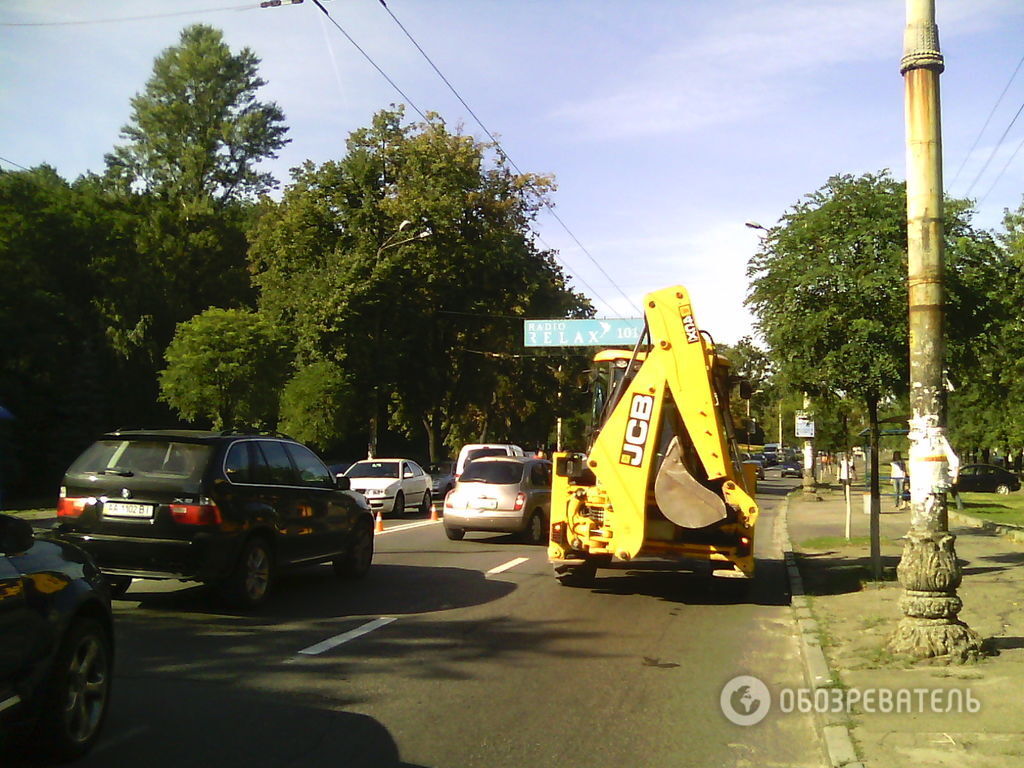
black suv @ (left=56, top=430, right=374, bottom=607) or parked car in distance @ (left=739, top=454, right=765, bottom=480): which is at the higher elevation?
parked car in distance @ (left=739, top=454, right=765, bottom=480)

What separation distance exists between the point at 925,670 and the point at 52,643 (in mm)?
6036

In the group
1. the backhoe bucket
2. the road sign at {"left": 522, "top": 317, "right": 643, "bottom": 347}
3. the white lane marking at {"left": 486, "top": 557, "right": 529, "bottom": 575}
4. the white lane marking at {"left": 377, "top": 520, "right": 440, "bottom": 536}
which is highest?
the road sign at {"left": 522, "top": 317, "right": 643, "bottom": 347}

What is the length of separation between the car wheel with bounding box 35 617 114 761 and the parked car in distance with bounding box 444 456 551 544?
12.8 meters

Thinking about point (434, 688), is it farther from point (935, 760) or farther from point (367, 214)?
point (367, 214)

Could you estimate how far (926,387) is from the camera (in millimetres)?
8156

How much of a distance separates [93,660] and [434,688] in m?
2.58


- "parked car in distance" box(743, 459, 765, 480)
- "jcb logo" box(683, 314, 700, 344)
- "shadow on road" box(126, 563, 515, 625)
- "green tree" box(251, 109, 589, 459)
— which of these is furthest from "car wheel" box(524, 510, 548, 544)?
"green tree" box(251, 109, 589, 459)

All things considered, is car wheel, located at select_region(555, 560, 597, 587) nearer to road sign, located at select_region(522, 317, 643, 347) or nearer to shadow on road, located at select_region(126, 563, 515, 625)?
shadow on road, located at select_region(126, 563, 515, 625)

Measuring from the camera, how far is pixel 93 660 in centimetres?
567

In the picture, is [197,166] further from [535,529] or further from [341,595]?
[341,595]

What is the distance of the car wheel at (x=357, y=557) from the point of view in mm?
12844

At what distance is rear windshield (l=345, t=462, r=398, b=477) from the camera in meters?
27.1

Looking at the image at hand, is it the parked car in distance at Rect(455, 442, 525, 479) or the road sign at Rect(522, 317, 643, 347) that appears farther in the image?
the road sign at Rect(522, 317, 643, 347)

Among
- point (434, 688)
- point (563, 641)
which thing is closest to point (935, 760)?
point (434, 688)
